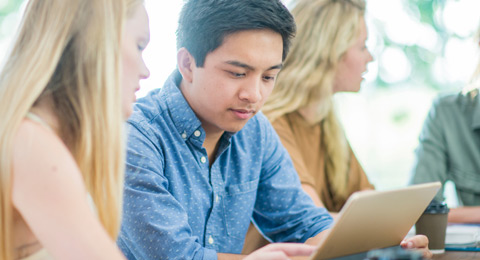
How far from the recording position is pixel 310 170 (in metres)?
2.23

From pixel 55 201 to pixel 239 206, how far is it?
0.85m

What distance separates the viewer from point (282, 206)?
1.71 meters

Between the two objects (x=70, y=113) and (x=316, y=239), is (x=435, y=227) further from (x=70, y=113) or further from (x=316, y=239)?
(x=70, y=113)

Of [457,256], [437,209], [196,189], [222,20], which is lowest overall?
[457,256]

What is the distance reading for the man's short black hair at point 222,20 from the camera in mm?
1433

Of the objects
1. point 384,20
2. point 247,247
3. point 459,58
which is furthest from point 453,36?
point 247,247

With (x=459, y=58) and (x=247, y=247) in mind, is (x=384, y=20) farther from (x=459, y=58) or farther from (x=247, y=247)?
(x=247, y=247)

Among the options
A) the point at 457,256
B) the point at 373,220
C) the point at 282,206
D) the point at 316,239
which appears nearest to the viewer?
the point at 373,220

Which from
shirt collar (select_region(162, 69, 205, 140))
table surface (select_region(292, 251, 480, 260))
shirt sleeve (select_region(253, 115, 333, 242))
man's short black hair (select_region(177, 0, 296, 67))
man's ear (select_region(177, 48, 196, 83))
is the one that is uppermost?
man's short black hair (select_region(177, 0, 296, 67))

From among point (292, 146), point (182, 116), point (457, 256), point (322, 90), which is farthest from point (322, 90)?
point (457, 256)

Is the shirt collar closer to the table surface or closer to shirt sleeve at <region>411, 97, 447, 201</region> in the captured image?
the table surface

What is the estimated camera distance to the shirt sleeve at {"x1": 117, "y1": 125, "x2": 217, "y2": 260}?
1243 millimetres

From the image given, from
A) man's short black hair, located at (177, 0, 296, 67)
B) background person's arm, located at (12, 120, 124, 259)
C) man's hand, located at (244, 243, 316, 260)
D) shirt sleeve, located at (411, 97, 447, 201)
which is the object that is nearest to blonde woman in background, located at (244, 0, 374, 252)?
shirt sleeve, located at (411, 97, 447, 201)

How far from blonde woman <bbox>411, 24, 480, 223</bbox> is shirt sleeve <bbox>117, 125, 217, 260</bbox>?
1.27 metres
